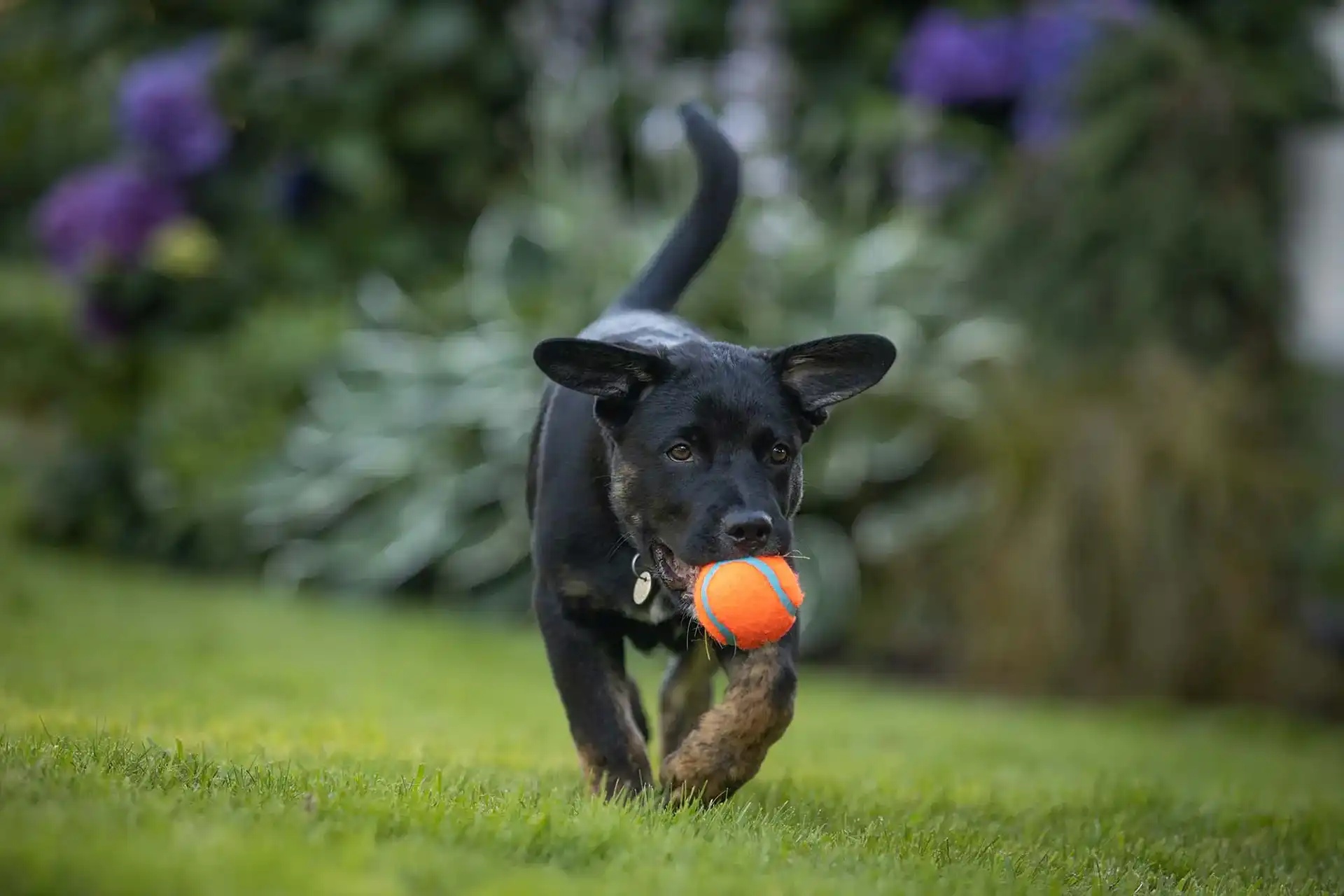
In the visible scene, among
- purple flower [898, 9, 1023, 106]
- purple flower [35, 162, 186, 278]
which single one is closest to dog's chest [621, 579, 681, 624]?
purple flower [898, 9, 1023, 106]

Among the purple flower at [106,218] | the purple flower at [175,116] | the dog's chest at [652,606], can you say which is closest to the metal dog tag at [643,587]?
the dog's chest at [652,606]

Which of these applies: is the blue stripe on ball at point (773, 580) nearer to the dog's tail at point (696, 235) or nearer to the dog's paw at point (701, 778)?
the dog's paw at point (701, 778)

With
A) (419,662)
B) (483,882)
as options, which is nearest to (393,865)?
(483,882)

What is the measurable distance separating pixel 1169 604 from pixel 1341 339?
5.42 m

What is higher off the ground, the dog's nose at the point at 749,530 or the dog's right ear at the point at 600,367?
the dog's right ear at the point at 600,367

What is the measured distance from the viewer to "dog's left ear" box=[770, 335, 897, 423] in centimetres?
377

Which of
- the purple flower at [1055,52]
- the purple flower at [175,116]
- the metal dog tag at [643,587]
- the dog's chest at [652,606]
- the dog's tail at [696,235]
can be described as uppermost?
the purple flower at [1055,52]

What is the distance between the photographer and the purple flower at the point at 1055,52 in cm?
1022

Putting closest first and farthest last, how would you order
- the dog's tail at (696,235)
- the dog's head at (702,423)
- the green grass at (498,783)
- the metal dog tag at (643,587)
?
the green grass at (498,783)
the dog's head at (702,423)
the metal dog tag at (643,587)
the dog's tail at (696,235)

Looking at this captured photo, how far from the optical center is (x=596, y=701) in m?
3.83

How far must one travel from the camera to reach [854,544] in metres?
9.05

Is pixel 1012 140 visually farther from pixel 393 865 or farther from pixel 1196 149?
pixel 393 865

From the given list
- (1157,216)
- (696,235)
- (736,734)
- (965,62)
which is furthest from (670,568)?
(965,62)

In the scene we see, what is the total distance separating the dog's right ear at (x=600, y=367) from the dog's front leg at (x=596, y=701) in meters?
0.61
